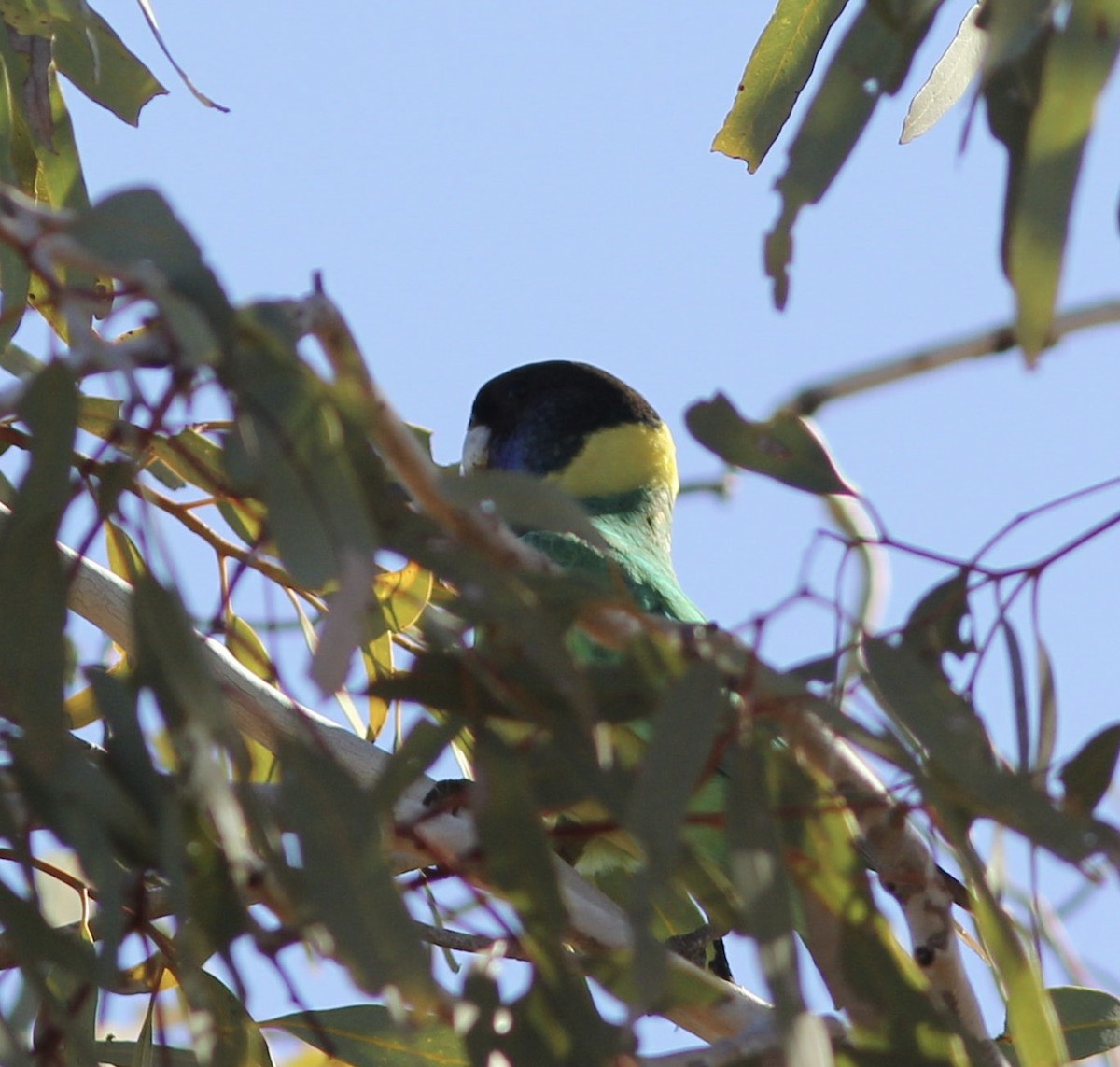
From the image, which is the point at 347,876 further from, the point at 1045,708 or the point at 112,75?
the point at 112,75

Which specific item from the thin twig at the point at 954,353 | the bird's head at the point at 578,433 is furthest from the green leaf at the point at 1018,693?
the bird's head at the point at 578,433

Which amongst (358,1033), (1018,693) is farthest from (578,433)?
(1018,693)

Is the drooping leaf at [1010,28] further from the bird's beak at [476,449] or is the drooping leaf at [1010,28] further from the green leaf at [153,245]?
the bird's beak at [476,449]

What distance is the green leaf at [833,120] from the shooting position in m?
0.88

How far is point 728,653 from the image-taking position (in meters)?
0.79

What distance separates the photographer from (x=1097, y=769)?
89 cm

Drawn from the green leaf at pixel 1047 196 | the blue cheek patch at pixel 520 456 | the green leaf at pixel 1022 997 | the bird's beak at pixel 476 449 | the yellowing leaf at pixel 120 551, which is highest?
the bird's beak at pixel 476 449

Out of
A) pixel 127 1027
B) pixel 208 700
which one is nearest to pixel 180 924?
pixel 208 700

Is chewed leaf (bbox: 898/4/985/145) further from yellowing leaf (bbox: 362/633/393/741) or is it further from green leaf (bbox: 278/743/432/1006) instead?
green leaf (bbox: 278/743/432/1006)

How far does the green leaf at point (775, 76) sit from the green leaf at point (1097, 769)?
55cm

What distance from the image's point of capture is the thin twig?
2.67 ft

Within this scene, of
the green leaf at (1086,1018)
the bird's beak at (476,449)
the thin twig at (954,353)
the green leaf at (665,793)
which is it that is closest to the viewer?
the green leaf at (665,793)

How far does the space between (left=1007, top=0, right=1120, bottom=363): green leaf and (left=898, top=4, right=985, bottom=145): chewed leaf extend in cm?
56

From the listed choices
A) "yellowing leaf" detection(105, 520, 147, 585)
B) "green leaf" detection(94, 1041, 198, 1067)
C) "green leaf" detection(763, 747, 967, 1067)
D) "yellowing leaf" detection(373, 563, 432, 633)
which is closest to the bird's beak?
"yellowing leaf" detection(105, 520, 147, 585)
